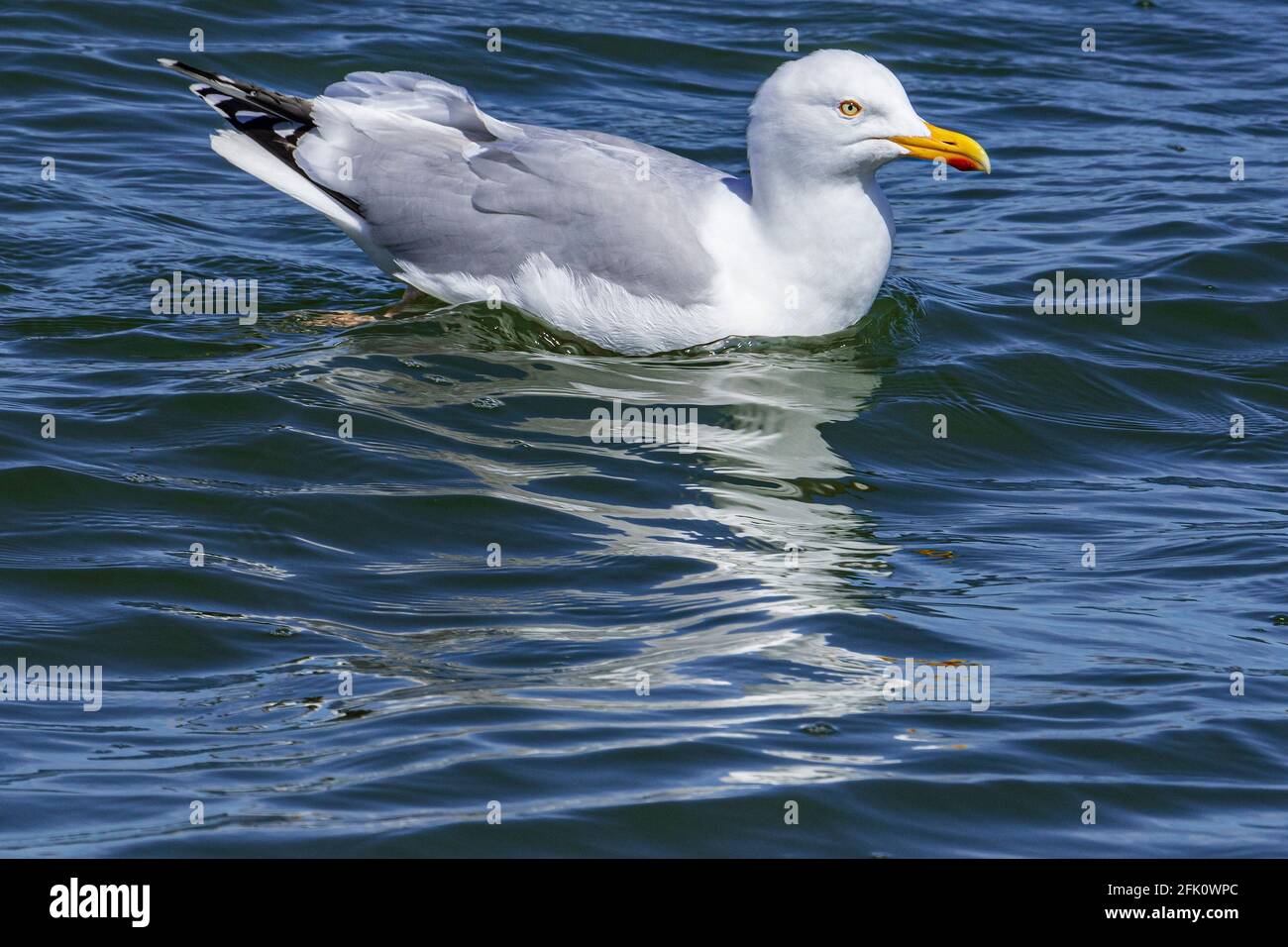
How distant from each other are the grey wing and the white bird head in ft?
1.27

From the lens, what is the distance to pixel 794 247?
292 inches

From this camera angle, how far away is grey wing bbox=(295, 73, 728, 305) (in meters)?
7.39

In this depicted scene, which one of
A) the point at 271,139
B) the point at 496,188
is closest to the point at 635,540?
the point at 496,188

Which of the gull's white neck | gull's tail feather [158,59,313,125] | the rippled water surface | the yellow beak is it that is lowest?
the rippled water surface

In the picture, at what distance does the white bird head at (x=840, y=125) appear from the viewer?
7.13 m

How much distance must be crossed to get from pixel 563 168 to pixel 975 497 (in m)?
2.19

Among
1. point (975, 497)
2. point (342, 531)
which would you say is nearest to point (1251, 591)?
point (975, 497)

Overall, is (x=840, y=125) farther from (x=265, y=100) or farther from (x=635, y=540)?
(x=265, y=100)

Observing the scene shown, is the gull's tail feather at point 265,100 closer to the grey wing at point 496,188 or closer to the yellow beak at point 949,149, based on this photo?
the grey wing at point 496,188

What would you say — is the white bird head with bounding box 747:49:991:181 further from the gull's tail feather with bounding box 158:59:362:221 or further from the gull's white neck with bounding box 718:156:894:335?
the gull's tail feather with bounding box 158:59:362:221

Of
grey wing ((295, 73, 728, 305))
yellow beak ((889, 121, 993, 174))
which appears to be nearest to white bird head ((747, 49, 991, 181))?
yellow beak ((889, 121, 993, 174))

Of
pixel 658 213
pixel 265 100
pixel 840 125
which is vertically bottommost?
pixel 658 213

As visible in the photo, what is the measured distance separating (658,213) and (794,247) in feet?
1.83

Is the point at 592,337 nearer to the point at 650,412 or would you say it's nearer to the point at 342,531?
the point at 650,412
